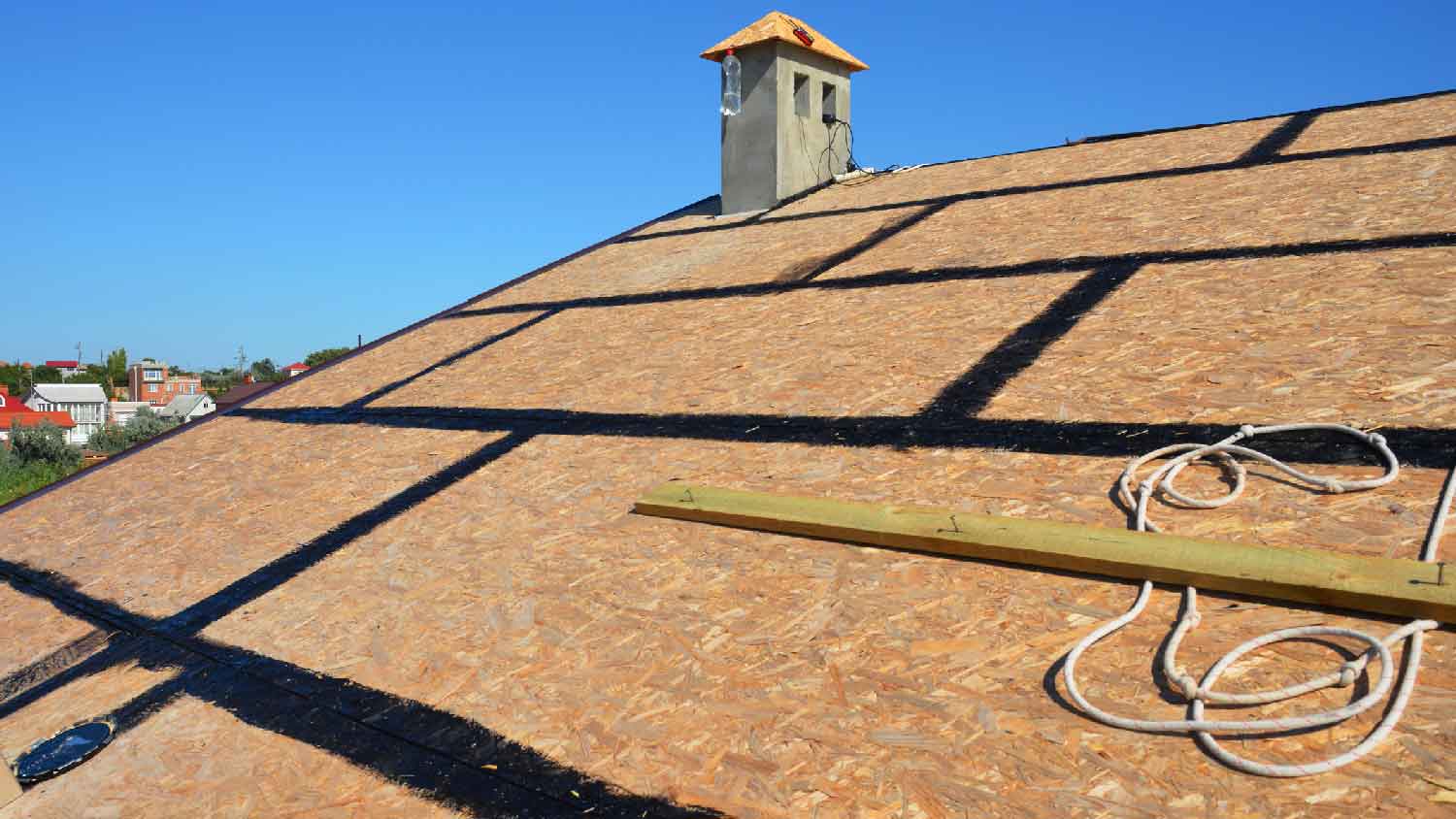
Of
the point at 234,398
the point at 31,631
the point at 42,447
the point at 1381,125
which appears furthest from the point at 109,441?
the point at 1381,125

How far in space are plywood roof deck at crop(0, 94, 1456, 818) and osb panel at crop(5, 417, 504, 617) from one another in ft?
0.11

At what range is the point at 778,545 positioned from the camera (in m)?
3.40

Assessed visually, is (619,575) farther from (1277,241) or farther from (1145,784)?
(1277,241)

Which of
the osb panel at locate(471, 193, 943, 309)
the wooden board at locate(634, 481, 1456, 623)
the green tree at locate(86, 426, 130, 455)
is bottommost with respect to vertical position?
the green tree at locate(86, 426, 130, 455)

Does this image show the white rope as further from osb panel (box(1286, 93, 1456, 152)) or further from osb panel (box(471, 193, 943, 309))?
osb panel (box(1286, 93, 1456, 152))

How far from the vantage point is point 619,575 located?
3.44 meters

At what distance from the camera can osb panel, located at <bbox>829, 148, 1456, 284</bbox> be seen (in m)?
5.34

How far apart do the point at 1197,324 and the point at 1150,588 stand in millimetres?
2155

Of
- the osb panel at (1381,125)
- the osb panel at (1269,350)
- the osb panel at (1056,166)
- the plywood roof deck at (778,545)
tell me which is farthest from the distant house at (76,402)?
the osb panel at (1269,350)

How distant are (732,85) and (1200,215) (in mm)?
6705

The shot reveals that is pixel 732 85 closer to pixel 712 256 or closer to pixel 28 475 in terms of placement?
pixel 712 256

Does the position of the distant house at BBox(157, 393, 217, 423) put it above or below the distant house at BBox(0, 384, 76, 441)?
below

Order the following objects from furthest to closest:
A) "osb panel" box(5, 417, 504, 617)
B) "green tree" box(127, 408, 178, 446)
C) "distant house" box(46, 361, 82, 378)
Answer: "distant house" box(46, 361, 82, 378) → "green tree" box(127, 408, 178, 446) → "osb panel" box(5, 417, 504, 617)

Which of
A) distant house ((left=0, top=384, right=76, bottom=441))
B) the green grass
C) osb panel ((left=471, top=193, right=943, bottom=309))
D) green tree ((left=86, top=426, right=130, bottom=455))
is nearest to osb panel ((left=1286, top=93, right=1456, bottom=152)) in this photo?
osb panel ((left=471, top=193, right=943, bottom=309))
